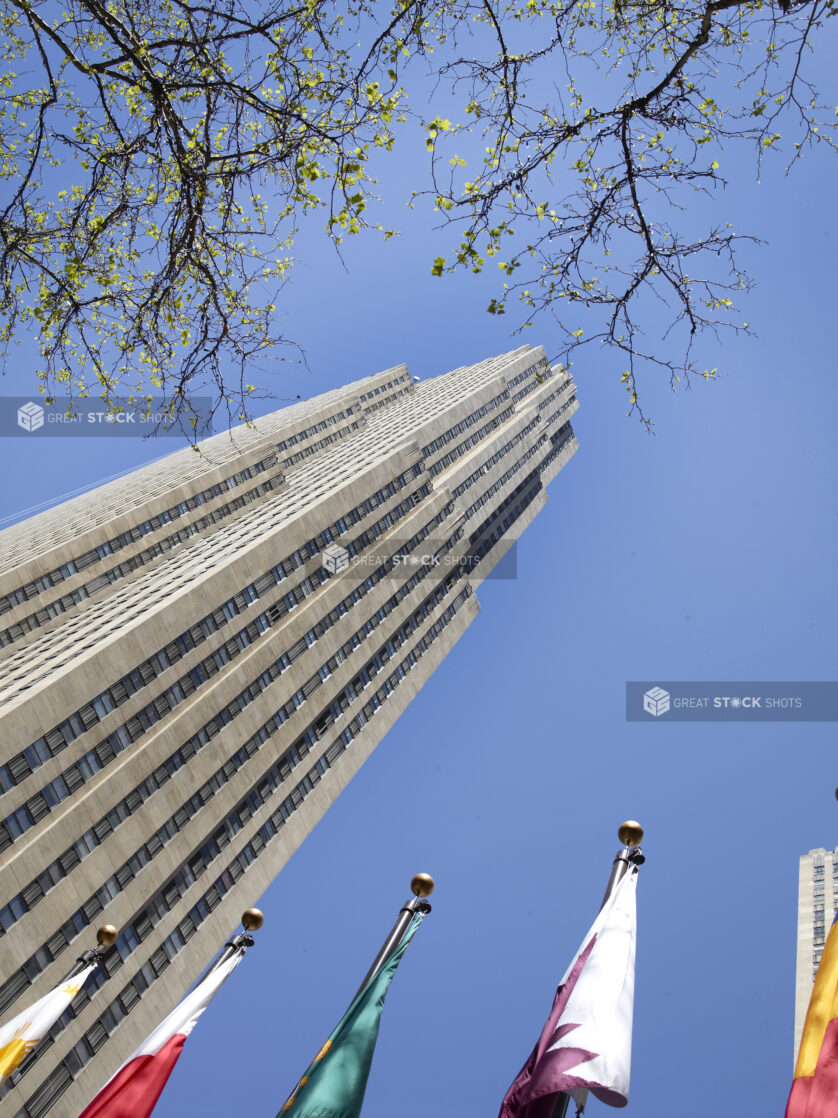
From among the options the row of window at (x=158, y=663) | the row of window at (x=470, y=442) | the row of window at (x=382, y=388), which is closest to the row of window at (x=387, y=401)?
the row of window at (x=382, y=388)

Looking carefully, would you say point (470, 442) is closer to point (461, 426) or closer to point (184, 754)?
point (461, 426)

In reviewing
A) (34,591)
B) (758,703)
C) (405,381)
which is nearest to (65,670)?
(34,591)

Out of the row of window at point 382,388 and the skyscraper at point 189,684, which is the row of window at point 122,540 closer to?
the skyscraper at point 189,684

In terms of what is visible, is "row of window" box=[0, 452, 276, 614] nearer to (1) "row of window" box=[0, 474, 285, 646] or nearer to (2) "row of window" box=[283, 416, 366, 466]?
(1) "row of window" box=[0, 474, 285, 646]

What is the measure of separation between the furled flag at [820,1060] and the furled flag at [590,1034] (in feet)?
4.98

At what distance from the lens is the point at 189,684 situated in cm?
4419

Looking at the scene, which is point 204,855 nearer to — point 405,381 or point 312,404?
point 312,404

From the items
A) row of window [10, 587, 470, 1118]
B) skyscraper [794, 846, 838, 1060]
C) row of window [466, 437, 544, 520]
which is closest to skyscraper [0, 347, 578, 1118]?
row of window [10, 587, 470, 1118]

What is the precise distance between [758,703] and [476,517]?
4549 cm

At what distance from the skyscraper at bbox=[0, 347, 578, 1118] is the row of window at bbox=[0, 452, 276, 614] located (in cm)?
19

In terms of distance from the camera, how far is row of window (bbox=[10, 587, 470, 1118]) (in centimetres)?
2989

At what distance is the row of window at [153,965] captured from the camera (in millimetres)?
29891

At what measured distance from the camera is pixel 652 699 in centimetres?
4850

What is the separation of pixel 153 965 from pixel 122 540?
135 ft
